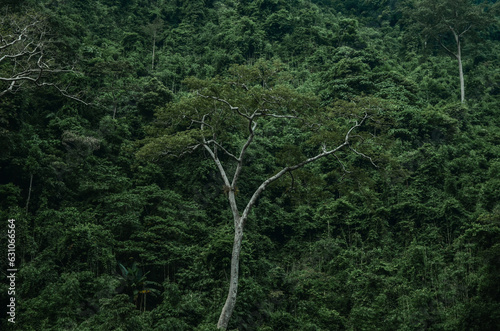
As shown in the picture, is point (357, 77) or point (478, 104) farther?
point (478, 104)

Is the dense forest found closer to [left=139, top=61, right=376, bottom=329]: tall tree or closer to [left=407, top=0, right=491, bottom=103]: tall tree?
[left=139, top=61, right=376, bottom=329]: tall tree

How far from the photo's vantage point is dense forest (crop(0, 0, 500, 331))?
11500 millimetres

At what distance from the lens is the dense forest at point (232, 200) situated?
37.7ft

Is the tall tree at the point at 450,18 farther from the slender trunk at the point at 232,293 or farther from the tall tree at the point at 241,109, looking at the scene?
the slender trunk at the point at 232,293

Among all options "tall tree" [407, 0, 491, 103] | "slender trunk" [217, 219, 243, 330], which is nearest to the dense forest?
"slender trunk" [217, 219, 243, 330]

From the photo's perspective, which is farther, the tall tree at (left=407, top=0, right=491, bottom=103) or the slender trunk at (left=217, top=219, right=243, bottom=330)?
the tall tree at (left=407, top=0, right=491, bottom=103)

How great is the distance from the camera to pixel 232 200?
489 inches

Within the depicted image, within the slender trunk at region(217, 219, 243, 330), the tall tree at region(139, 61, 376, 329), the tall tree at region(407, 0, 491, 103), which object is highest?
the tall tree at region(407, 0, 491, 103)

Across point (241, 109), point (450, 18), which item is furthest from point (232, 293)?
point (450, 18)

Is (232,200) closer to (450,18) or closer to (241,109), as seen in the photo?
(241,109)

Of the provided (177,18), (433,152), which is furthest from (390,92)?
(177,18)

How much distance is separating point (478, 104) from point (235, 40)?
18.8 m

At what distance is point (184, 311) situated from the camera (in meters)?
11.4

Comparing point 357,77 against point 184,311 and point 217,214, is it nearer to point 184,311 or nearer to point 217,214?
point 217,214
